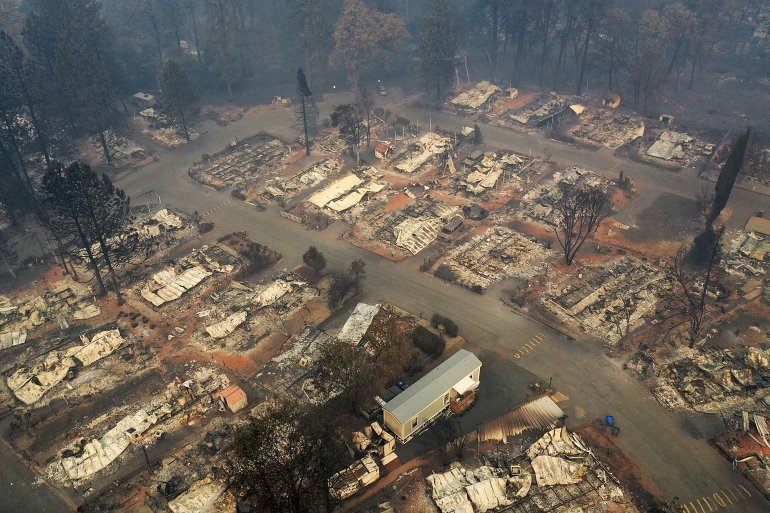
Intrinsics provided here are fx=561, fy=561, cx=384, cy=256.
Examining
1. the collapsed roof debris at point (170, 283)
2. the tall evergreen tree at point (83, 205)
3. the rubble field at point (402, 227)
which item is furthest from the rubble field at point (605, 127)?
the tall evergreen tree at point (83, 205)

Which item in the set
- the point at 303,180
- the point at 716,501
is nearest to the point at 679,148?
the point at 303,180

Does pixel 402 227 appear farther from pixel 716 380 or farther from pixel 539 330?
pixel 716 380

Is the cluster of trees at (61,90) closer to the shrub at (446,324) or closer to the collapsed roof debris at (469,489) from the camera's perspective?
the shrub at (446,324)

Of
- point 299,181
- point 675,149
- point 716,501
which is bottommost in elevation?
point 716,501

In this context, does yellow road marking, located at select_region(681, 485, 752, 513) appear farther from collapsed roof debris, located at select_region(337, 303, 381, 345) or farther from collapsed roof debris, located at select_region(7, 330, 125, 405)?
collapsed roof debris, located at select_region(7, 330, 125, 405)

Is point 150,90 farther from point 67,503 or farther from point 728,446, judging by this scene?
point 728,446
